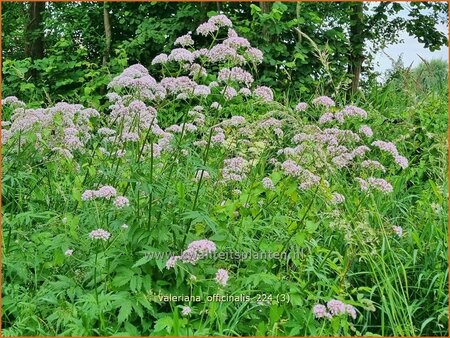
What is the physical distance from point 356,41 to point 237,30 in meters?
2.10

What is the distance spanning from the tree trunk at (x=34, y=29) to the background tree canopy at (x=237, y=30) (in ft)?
0.22

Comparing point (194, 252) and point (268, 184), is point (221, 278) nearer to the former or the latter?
point (194, 252)

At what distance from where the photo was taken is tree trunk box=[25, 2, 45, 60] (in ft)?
33.6

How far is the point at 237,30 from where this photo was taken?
718 cm

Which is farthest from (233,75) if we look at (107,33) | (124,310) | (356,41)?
(107,33)

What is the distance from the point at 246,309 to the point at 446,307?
1.15 meters

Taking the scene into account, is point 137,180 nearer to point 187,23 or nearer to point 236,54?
point 236,54

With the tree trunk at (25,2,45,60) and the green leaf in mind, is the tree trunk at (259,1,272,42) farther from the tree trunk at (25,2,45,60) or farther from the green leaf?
the green leaf

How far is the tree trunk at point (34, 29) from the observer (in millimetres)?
10227

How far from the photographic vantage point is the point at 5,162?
12.2 feet

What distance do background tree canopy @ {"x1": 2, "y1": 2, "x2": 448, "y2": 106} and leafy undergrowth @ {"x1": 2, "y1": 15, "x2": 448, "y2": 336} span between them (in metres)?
3.37

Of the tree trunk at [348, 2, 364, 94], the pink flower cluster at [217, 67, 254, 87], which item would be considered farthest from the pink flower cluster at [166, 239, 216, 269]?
the tree trunk at [348, 2, 364, 94]

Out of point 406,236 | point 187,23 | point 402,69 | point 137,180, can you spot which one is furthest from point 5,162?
point 187,23

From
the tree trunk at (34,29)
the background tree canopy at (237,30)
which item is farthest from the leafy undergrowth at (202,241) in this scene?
A: the tree trunk at (34,29)
